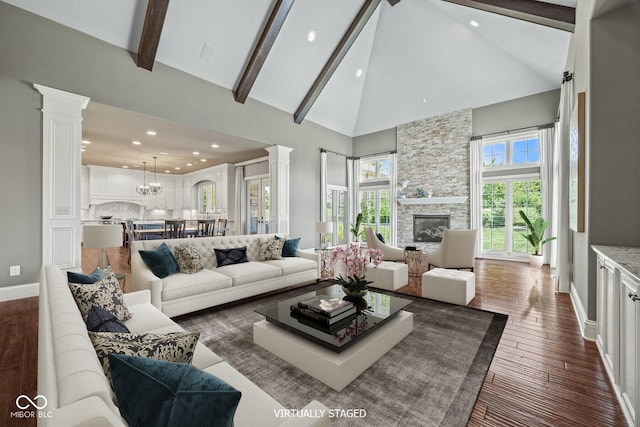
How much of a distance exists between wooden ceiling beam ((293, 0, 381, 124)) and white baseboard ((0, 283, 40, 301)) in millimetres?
5904

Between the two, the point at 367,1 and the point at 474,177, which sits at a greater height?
the point at 367,1

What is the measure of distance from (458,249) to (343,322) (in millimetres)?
3288

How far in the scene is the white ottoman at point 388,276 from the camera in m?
4.29

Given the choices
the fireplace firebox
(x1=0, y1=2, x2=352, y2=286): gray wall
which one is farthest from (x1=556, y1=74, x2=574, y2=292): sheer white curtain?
(x1=0, y1=2, x2=352, y2=286): gray wall

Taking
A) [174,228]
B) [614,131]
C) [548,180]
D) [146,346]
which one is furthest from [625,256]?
[174,228]

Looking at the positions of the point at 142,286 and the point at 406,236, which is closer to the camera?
the point at 142,286

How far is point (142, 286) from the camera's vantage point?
3.13 meters

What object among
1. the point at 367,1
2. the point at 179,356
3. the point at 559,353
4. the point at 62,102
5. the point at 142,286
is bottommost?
the point at 559,353

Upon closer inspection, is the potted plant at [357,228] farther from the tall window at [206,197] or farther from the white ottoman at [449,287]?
the tall window at [206,197]

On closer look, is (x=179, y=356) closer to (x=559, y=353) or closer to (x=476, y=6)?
(x=559, y=353)

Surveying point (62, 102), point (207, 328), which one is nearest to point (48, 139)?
point (62, 102)

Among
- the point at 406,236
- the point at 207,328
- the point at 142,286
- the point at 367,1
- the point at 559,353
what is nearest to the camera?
the point at 559,353

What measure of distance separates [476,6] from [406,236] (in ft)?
18.2

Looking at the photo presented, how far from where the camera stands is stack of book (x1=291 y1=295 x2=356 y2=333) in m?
2.25
